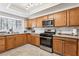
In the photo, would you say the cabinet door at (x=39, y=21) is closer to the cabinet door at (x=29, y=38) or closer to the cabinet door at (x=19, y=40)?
the cabinet door at (x=29, y=38)

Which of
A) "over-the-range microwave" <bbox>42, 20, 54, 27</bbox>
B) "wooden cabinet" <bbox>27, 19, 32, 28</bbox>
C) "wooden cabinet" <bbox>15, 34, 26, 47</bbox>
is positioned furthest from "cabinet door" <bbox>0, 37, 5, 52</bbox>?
"wooden cabinet" <bbox>27, 19, 32, 28</bbox>

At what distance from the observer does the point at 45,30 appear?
4.71m

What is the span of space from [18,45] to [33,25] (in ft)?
5.53

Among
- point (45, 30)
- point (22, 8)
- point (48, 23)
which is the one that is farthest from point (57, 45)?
point (22, 8)

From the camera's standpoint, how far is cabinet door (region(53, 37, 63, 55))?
317cm

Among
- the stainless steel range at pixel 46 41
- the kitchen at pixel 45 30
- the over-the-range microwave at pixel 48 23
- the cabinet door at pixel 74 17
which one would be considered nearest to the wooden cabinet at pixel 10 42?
the kitchen at pixel 45 30

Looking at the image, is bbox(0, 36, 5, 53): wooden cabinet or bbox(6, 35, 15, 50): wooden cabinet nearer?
bbox(0, 36, 5, 53): wooden cabinet

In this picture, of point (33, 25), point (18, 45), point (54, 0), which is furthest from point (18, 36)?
point (54, 0)

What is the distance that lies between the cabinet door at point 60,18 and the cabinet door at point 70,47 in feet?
2.80

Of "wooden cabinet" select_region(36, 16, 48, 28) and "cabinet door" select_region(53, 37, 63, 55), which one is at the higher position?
"wooden cabinet" select_region(36, 16, 48, 28)

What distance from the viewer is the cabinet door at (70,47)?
2.63m

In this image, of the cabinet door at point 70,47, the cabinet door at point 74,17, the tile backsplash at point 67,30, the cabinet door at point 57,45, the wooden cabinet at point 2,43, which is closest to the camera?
the cabinet door at point 70,47

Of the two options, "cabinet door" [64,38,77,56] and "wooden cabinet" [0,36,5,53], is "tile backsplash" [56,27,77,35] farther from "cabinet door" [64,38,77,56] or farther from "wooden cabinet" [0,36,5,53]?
"wooden cabinet" [0,36,5,53]

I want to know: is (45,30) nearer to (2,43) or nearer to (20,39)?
(20,39)
